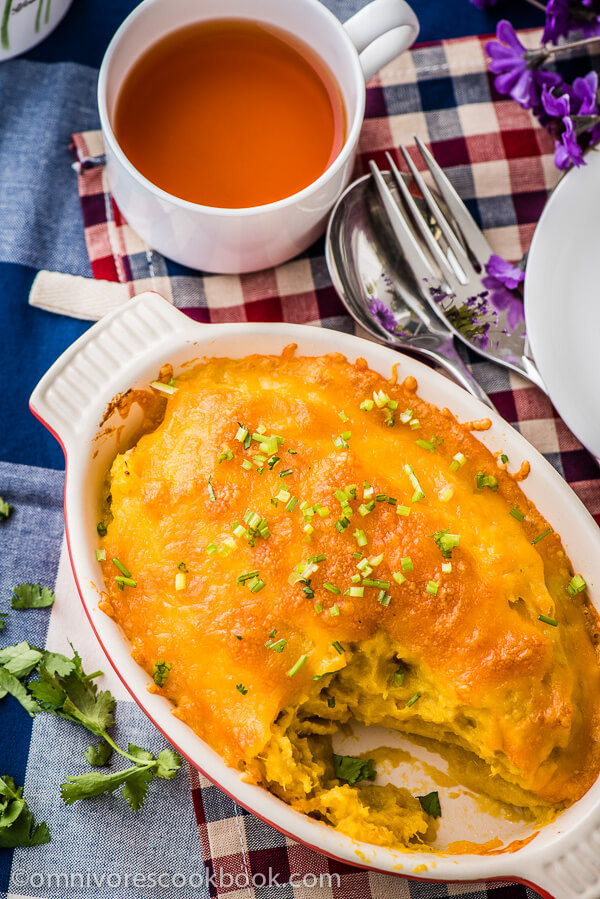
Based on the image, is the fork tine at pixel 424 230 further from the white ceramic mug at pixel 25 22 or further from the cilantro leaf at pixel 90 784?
the cilantro leaf at pixel 90 784

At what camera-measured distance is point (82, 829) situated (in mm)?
2656

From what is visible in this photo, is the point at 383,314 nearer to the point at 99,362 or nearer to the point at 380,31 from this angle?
the point at 380,31

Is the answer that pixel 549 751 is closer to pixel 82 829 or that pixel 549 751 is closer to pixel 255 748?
pixel 255 748

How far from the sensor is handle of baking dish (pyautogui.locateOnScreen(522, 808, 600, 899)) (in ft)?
7.38

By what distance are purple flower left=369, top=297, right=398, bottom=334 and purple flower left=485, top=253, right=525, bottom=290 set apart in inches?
14.8

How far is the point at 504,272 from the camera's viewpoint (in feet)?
9.26

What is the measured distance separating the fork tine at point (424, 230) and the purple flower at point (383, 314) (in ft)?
0.75

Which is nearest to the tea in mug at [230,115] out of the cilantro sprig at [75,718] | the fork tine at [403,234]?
the fork tine at [403,234]

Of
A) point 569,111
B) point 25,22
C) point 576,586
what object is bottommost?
point 576,586

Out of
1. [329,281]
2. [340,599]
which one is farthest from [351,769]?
[329,281]

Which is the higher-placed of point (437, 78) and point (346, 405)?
point (437, 78)

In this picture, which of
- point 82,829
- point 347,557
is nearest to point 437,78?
point 347,557

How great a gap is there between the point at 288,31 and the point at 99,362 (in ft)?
3.94

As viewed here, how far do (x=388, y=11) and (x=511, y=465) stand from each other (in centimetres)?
141
